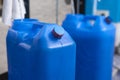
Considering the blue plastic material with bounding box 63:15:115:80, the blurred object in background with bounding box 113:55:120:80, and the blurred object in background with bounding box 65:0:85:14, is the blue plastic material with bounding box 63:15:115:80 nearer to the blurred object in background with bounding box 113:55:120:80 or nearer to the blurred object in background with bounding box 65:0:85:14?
the blurred object in background with bounding box 113:55:120:80

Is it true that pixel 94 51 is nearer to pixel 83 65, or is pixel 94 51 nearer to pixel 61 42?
pixel 83 65

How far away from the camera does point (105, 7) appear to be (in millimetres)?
3229

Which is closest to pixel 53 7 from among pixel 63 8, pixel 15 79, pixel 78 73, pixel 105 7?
pixel 63 8

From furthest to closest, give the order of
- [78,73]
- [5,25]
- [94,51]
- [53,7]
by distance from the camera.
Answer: [53,7] < [5,25] < [78,73] < [94,51]

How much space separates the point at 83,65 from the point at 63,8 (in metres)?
1.52

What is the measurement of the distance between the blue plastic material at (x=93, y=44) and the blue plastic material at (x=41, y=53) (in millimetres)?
344

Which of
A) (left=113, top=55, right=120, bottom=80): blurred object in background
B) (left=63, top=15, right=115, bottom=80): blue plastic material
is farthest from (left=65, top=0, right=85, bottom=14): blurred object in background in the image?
(left=63, top=15, right=115, bottom=80): blue plastic material

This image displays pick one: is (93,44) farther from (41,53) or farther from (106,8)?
(106,8)

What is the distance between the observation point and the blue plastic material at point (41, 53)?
1.10m

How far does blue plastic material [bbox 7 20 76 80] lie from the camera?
1099mm

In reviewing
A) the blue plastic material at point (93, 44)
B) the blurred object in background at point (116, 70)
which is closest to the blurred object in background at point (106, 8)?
the blurred object in background at point (116, 70)

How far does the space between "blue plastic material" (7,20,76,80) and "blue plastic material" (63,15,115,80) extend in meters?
0.34

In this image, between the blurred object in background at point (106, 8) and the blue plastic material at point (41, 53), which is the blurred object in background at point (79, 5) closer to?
the blurred object in background at point (106, 8)

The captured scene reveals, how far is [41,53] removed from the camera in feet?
3.58
